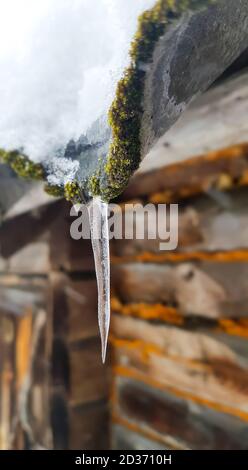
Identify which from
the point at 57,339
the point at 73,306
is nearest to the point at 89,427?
the point at 57,339

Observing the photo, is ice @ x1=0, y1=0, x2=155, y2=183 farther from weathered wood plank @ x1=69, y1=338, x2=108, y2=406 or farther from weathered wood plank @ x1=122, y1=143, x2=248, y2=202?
weathered wood plank @ x1=69, y1=338, x2=108, y2=406

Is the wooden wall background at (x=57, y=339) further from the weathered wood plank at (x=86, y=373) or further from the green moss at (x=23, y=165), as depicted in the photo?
the green moss at (x=23, y=165)

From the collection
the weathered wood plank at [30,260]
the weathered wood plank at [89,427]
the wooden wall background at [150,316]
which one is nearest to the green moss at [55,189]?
the wooden wall background at [150,316]

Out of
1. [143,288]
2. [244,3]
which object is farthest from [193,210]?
[244,3]

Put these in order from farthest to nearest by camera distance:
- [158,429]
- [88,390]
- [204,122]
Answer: [88,390]
[158,429]
[204,122]

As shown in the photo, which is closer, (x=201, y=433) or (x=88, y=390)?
(x=201, y=433)
